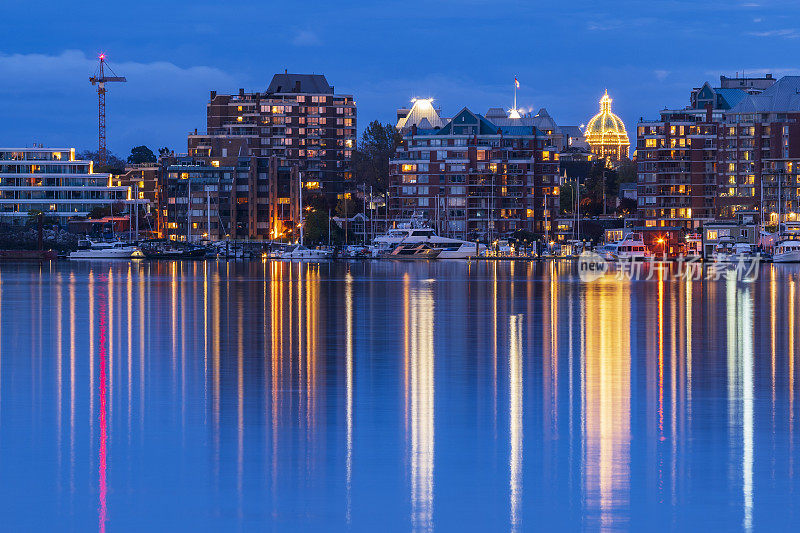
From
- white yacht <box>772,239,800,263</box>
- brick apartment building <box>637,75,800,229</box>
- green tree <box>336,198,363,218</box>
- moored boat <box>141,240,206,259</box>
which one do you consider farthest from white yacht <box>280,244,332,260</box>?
white yacht <box>772,239,800,263</box>

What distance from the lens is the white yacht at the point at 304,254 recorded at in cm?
15475

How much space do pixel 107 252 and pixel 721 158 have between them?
8743 centimetres

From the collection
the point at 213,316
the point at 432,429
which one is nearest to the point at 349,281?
the point at 213,316

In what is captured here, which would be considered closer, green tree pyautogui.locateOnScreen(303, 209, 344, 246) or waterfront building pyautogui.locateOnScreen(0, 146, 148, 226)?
green tree pyautogui.locateOnScreen(303, 209, 344, 246)

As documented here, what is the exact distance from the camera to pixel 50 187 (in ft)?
622

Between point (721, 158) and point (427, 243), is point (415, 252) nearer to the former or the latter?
point (427, 243)

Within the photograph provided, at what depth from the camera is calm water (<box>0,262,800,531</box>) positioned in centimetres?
1562

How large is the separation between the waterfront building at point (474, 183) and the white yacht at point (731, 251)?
1228 inches

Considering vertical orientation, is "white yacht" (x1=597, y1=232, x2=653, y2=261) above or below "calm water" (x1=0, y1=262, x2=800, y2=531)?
above

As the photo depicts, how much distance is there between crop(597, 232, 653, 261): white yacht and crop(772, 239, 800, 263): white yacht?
53.0 feet

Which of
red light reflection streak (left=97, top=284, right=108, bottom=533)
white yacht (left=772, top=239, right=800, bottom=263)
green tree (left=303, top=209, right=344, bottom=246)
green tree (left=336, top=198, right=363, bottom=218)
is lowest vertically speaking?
red light reflection streak (left=97, top=284, right=108, bottom=533)

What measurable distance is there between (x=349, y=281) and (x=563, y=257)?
83924 mm

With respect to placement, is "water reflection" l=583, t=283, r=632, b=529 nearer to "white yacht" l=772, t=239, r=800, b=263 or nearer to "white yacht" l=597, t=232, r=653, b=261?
"white yacht" l=772, t=239, r=800, b=263

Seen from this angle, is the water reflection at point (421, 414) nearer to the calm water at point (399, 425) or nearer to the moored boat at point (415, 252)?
the calm water at point (399, 425)
